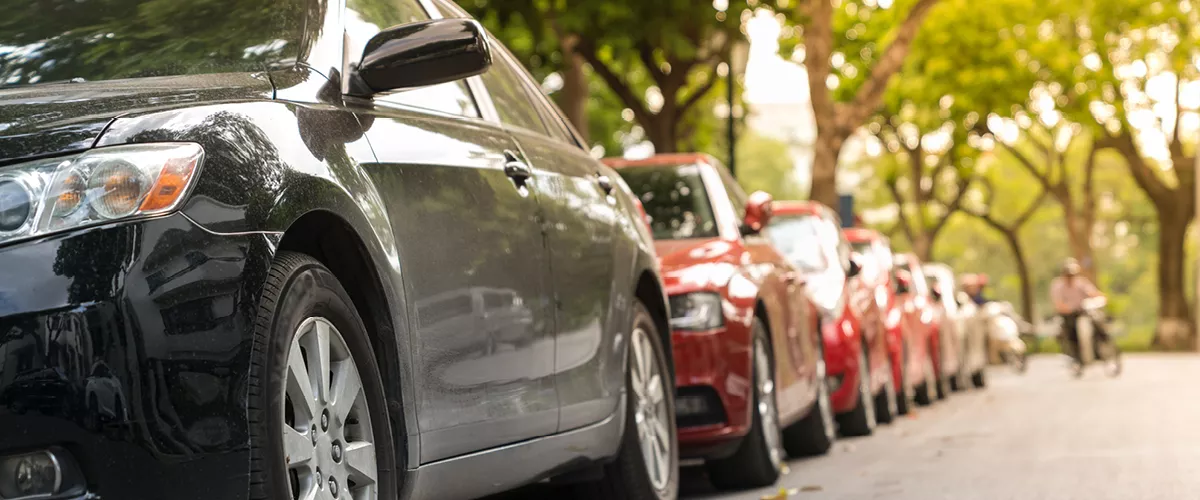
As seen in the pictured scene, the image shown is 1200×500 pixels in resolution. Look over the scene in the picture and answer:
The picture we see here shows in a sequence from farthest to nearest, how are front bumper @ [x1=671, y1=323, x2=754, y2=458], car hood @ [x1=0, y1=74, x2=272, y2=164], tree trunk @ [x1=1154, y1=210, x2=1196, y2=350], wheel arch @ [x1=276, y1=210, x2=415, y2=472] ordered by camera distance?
tree trunk @ [x1=1154, y1=210, x2=1196, y2=350], front bumper @ [x1=671, y1=323, x2=754, y2=458], wheel arch @ [x1=276, y1=210, x2=415, y2=472], car hood @ [x1=0, y1=74, x2=272, y2=164]

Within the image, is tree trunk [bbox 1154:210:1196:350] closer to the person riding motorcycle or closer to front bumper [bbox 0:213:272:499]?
the person riding motorcycle

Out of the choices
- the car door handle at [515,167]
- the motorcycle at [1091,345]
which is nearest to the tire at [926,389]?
the motorcycle at [1091,345]

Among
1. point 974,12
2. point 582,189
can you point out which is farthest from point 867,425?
point 974,12

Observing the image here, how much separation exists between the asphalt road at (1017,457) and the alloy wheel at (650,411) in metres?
1.71

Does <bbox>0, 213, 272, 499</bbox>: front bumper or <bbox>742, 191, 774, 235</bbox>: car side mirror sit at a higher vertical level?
<bbox>0, 213, 272, 499</bbox>: front bumper

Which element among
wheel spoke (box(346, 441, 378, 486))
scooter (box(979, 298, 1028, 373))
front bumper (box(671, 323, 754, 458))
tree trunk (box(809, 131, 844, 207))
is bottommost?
scooter (box(979, 298, 1028, 373))

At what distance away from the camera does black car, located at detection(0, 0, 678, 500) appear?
3.61m

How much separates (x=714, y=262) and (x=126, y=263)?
6.26m

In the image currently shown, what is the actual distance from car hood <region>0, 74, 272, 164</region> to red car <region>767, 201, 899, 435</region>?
30.6 ft

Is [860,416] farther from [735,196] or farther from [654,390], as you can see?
[654,390]

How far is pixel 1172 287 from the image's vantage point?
47.9 meters

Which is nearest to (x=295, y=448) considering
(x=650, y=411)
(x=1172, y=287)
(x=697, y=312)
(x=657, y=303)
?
(x=650, y=411)

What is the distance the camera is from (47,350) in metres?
Result: 3.55

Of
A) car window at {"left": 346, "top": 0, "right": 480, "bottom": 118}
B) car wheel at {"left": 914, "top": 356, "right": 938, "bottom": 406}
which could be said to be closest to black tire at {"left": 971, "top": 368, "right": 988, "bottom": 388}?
car wheel at {"left": 914, "top": 356, "right": 938, "bottom": 406}
